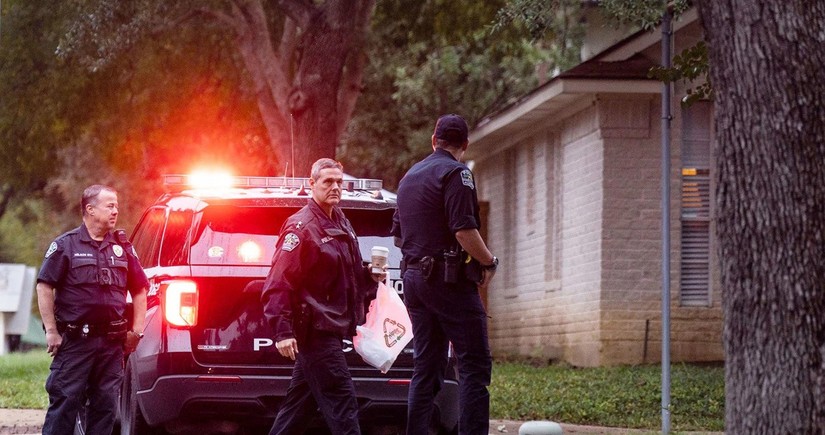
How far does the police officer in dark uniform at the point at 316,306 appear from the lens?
757 cm

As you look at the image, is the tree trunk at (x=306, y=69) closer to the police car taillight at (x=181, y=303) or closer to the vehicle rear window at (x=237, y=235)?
the vehicle rear window at (x=237, y=235)

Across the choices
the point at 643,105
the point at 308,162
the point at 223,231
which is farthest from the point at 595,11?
the point at 223,231

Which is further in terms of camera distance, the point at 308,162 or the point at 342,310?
the point at 308,162

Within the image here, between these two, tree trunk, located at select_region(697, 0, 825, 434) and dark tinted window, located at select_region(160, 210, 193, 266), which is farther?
dark tinted window, located at select_region(160, 210, 193, 266)

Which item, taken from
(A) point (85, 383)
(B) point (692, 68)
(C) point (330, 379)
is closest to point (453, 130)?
(C) point (330, 379)

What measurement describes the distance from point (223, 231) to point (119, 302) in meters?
0.72

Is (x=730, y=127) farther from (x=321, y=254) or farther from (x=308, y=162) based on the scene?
(x=308, y=162)

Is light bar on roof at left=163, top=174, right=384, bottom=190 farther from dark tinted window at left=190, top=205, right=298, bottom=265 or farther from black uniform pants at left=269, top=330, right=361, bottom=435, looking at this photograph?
black uniform pants at left=269, top=330, right=361, bottom=435

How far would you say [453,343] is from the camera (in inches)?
321

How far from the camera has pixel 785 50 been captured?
6.25 meters

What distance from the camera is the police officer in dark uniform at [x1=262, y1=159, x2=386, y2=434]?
757 centimetres

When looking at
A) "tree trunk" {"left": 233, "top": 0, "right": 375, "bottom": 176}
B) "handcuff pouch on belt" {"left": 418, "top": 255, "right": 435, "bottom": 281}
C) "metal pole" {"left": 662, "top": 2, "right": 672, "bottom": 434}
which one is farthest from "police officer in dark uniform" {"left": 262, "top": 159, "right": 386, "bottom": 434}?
"tree trunk" {"left": 233, "top": 0, "right": 375, "bottom": 176}

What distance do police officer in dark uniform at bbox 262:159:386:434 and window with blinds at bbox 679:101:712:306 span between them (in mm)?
10946

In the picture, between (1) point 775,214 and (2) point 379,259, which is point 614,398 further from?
(1) point 775,214
